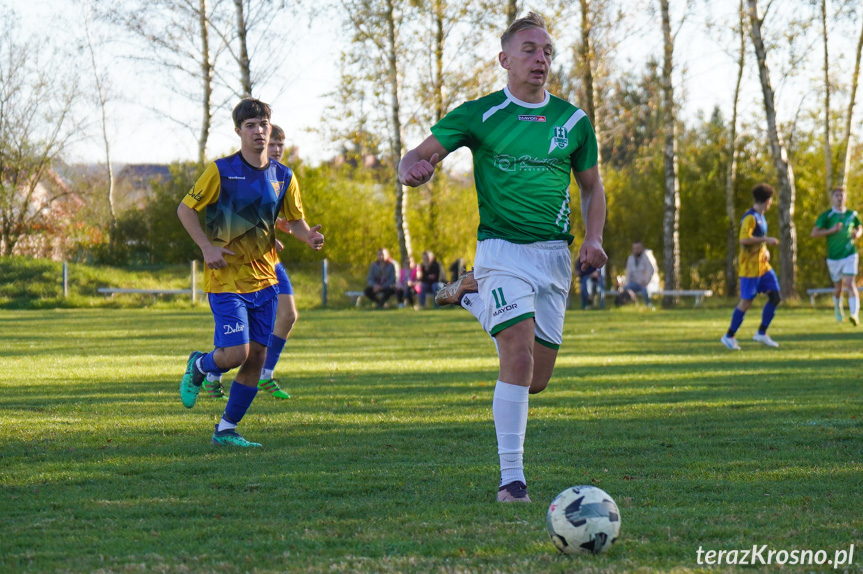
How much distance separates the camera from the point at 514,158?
16.4ft

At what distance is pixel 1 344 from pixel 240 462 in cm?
1028

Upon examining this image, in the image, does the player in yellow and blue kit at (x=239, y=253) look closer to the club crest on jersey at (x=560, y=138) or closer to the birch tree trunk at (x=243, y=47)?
the club crest on jersey at (x=560, y=138)

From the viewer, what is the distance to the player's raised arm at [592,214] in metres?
5.04

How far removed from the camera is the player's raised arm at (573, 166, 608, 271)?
504cm

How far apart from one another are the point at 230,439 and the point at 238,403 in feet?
0.94

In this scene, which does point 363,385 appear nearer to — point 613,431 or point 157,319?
point 613,431

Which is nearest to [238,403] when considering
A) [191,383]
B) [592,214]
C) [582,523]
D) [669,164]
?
[191,383]

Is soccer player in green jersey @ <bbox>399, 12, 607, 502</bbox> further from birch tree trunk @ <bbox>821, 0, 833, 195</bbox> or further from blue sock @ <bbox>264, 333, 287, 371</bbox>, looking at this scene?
birch tree trunk @ <bbox>821, 0, 833, 195</bbox>

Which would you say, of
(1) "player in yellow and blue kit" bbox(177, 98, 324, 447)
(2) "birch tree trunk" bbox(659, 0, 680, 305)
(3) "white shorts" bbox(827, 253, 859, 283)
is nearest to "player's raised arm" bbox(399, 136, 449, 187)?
(1) "player in yellow and blue kit" bbox(177, 98, 324, 447)

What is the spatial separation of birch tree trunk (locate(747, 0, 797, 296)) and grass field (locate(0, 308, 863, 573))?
17042 mm

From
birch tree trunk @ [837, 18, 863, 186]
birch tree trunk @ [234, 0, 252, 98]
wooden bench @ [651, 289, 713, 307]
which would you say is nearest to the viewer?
wooden bench @ [651, 289, 713, 307]

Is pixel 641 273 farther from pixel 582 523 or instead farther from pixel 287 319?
pixel 582 523

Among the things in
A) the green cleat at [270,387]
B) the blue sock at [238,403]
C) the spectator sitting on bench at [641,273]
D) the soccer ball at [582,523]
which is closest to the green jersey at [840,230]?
the spectator sitting on bench at [641,273]

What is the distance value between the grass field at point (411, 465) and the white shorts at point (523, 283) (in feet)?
2.76
